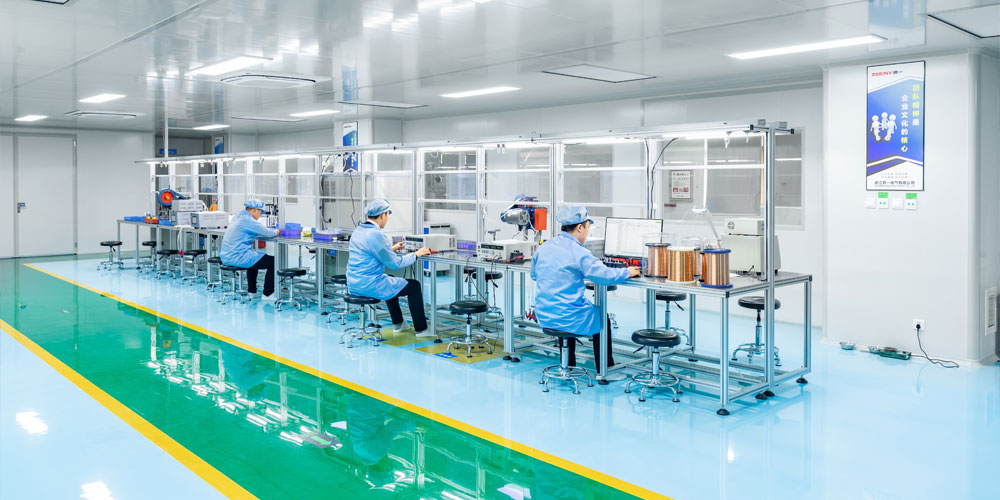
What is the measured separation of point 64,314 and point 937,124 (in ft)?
28.7

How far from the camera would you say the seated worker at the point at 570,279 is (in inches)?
192

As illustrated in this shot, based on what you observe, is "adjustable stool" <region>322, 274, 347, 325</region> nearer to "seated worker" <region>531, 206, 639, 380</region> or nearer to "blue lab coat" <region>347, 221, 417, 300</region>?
"blue lab coat" <region>347, 221, 417, 300</region>

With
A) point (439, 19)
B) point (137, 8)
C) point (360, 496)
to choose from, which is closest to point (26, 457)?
point (360, 496)

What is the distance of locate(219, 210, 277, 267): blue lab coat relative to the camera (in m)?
8.52

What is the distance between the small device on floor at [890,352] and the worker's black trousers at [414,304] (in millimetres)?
4012

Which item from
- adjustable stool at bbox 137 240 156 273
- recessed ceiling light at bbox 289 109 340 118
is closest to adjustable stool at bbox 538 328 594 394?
recessed ceiling light at bbox 289 109 340 118

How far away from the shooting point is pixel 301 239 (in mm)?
8453

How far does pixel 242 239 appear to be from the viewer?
8.54 m

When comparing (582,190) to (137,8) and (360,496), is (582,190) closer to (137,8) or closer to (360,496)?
(137,8)

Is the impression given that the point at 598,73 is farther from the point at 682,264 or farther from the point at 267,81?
the point at 267,81

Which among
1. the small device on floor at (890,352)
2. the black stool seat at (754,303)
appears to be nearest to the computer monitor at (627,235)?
the black stool seat at (754,303)

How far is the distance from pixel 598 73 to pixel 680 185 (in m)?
2.30

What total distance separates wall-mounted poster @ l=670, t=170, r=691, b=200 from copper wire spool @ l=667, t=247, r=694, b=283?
402 cm

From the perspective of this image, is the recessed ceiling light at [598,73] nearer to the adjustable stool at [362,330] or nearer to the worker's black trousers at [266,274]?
the adjustable stool at [362,330]
